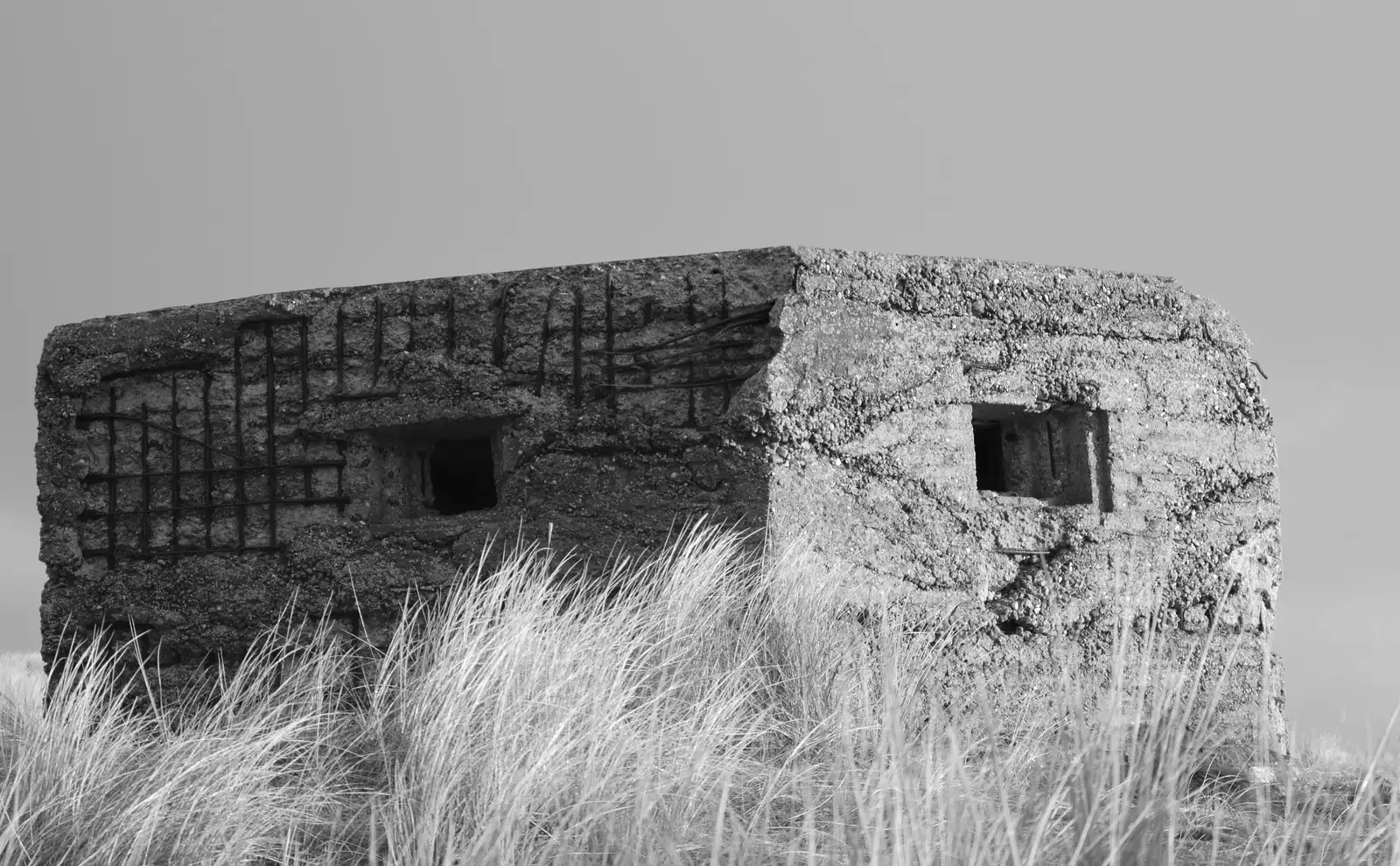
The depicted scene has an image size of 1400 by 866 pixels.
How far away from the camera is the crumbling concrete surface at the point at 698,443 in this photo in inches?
195

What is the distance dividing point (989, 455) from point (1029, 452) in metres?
0.26

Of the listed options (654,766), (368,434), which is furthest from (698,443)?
(654,766)

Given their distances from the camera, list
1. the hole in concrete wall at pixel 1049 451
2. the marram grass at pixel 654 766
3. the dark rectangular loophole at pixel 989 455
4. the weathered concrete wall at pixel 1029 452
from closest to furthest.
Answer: the marram grass at pixel 654 766, the weathered concrete wall at pixel 1029 452, the hole in concrete wall at pixel 1049 451, the dark rectangular loophole at pixel 989 455

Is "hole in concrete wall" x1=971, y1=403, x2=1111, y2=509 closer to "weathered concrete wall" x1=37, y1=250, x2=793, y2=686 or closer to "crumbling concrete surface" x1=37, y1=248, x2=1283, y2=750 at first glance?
"crumbling concrete surface" x1=37, y1=248, x2=1283, y2=750

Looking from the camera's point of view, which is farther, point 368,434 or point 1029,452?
point 1029,452

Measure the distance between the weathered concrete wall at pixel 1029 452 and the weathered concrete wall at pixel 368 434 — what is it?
0.27 m

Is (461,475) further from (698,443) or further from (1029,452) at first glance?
(1029,452)

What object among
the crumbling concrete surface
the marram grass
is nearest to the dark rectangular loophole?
Result: the crumbling concrete surface

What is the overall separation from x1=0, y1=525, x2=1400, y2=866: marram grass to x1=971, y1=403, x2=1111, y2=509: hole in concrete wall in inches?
41.2

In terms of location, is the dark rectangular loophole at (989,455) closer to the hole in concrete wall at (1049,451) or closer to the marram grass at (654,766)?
the hole in concrete wall at (1049,451)

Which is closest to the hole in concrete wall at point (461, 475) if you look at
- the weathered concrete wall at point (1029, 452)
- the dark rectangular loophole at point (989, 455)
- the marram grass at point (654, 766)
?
the marram grass at point (654, 766)

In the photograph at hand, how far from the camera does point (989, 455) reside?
5.75 metres

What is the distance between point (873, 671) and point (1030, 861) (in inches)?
93.7

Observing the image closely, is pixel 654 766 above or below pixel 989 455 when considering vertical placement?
below
